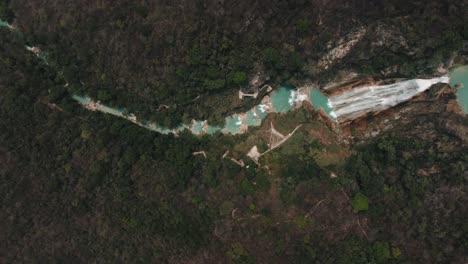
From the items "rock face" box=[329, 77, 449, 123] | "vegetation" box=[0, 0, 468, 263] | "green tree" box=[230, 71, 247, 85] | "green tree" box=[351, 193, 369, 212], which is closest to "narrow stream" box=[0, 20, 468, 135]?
"rock face" box=[329, 77, 449, 123]

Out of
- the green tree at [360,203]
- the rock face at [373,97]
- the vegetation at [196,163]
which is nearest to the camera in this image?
the vegetation at [196,163]

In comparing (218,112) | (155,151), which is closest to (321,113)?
(218,112)

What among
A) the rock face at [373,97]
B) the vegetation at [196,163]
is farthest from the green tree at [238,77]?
the rock face at [373,97]

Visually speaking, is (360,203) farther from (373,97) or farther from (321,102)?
(321,102)

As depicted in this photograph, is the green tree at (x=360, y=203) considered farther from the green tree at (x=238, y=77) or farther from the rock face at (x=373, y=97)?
the green tree at (x=238, y=77)

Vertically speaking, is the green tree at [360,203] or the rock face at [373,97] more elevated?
→ the rock face at [373,97]

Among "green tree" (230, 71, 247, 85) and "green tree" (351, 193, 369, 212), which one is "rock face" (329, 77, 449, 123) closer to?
"green tree" (351, 193, 369, 212)

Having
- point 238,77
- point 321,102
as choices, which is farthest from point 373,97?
point 238,77

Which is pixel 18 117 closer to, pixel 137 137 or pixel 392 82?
pixel 137 137

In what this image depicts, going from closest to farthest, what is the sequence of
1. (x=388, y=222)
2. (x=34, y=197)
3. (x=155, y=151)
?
(x=388, y=222)
(x=34, y=197)
(x=155, y=151)
